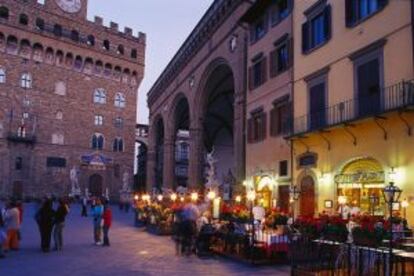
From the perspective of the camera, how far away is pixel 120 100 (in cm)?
5975

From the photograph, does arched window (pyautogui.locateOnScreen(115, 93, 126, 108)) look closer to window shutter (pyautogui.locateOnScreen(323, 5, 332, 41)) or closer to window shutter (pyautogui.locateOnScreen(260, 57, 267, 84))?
window shutter (pyautogui.locateOnScreen(260, 57, 267, 84))

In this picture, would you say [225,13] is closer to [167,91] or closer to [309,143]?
[309,143]

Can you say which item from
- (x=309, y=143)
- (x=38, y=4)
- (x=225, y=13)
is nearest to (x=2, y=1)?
(x=38, y=4)

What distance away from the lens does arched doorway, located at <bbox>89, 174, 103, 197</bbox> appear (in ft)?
185

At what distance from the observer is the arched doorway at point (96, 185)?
56500mm

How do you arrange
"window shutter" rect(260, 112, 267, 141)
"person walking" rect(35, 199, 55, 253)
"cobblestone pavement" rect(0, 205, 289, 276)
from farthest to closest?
1. "window shutter" rect(260, 112, 267, 141)
2. "person walking" rect(35, 199, 55, 253)
3. "cobblestone pavement" rect(0, 205, 289, 276)

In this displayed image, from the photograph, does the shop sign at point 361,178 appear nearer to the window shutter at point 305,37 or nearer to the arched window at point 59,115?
the window shutter at point 305,37

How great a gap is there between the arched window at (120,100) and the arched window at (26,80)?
10759 mm

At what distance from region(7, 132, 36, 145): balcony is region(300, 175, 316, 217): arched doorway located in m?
37.8

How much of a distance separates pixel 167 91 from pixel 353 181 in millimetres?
30835

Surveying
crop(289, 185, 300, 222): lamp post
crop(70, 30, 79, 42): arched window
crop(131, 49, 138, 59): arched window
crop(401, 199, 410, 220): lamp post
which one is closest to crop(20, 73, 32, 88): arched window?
crop(70, 30, 79, 42): arched window

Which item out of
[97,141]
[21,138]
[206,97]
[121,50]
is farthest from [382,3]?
[121,50]

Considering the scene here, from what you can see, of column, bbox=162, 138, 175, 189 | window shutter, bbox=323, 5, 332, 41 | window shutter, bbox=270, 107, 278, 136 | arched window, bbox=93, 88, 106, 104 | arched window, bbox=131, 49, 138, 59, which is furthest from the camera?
arched window, bbox=131, 49, 138, 59

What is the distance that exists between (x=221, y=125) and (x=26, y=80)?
21.3 metres
